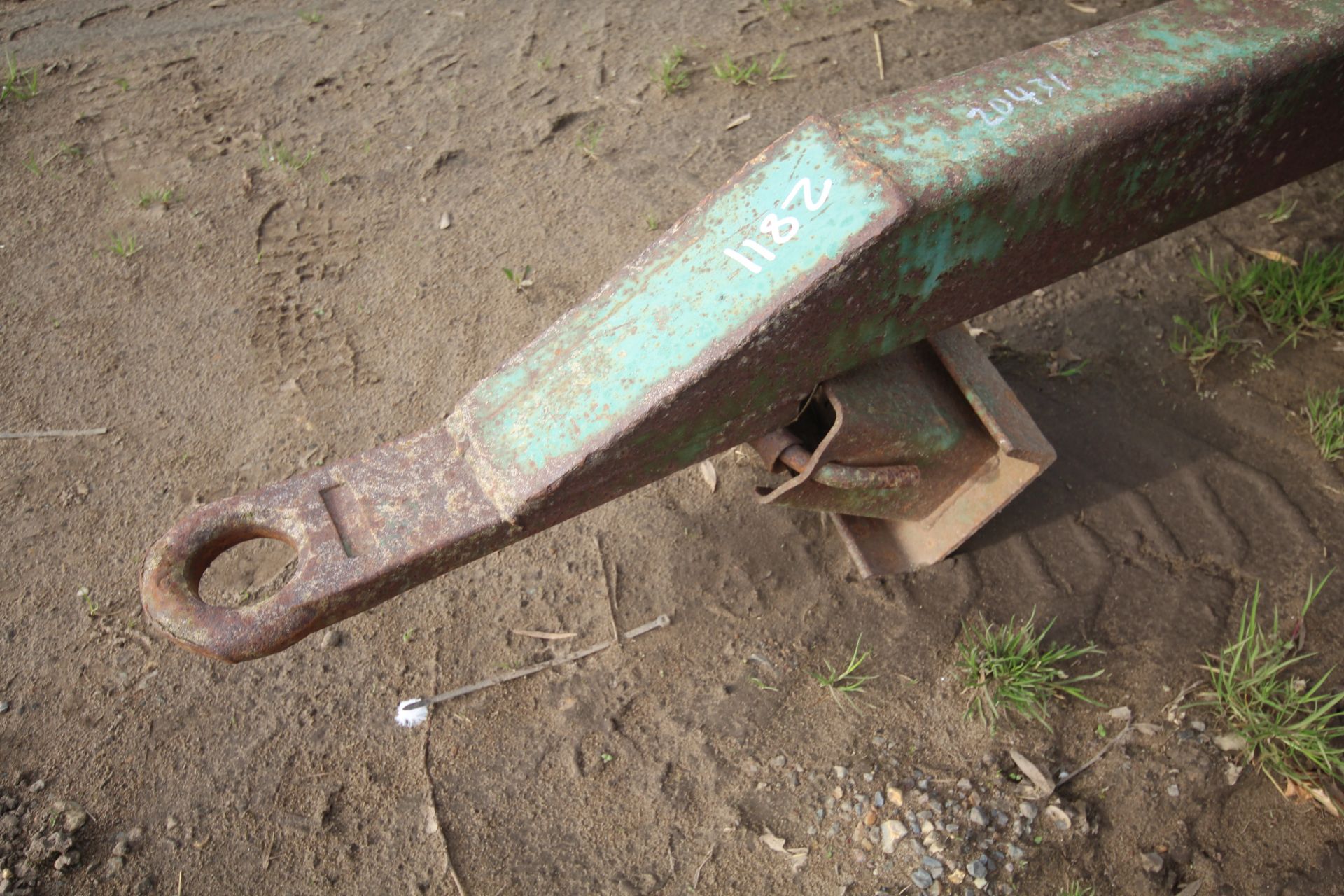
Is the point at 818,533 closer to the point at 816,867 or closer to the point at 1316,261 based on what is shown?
the point at 816,867

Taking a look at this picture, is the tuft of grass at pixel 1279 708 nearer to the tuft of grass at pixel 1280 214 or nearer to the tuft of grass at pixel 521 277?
the tuft of grass at pixel 1280 214

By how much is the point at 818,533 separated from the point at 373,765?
129 cm

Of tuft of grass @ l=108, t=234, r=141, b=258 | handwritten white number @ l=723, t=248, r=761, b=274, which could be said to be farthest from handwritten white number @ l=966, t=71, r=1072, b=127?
tuft of grass @ l=108, t=234, r=141, b=258

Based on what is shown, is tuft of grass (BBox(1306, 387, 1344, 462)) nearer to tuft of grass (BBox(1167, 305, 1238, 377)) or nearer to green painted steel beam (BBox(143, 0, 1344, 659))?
tuft of grass (BBox(1167, 305, 1238, 377))

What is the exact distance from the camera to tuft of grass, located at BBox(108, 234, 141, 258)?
334 cm

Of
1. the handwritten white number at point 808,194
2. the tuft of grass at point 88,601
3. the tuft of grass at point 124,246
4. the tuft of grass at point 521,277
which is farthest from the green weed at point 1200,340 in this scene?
the tuft of grass at point 124,246

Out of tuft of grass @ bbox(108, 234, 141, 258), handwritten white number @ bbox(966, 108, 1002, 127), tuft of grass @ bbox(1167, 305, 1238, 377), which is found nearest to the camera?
handwritten white number @ bbox(966, 108, 1002, 127)

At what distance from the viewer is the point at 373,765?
89.9 inches

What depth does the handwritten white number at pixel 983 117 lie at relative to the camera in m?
1.80

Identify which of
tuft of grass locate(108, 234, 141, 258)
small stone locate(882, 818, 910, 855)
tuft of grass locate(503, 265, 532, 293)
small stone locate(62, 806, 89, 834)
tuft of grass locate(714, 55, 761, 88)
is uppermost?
tuft of grass locate(108, 234, 141, 258)

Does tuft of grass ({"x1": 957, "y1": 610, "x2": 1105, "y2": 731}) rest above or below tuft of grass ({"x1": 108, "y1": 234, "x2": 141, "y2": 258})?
below

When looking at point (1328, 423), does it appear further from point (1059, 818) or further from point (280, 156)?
point (280, 156)

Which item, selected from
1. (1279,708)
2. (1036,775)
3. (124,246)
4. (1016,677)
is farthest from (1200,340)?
(124,246)

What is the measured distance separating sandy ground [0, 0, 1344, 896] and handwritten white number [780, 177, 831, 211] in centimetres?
113
